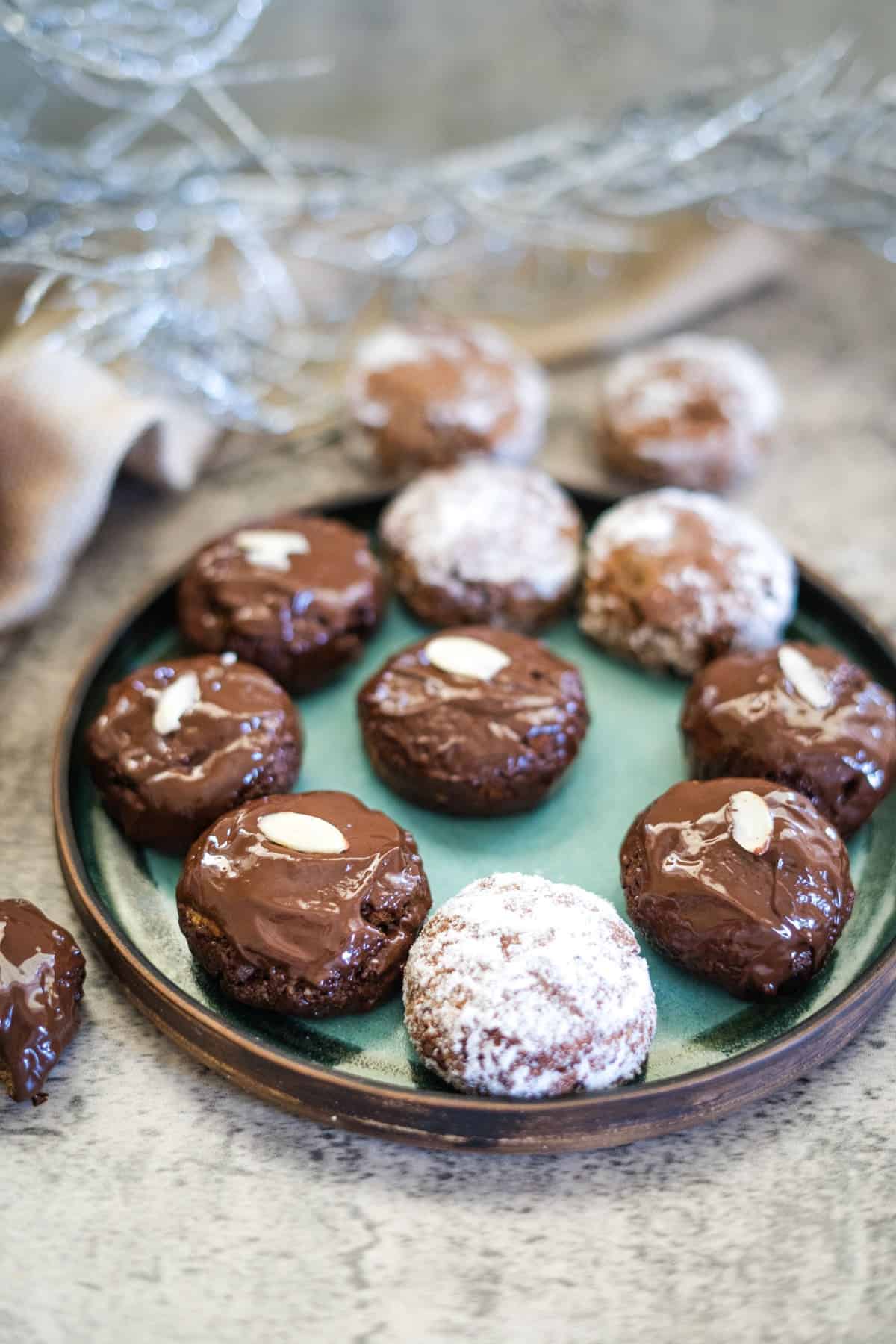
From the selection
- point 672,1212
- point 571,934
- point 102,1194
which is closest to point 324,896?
point 571,934

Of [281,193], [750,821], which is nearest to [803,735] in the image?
[750,821]

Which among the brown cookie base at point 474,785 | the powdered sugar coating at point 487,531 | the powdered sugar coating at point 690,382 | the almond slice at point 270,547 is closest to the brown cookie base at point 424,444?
the powdered sugar coating at point 487,531

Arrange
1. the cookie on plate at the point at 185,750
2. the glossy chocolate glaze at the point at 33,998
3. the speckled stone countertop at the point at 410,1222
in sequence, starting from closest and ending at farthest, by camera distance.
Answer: the speckled stone countertop at the point at 410,1222, the glossy chocolate glaze at the point at 33,998, the cookie on plate at the point at 185,750

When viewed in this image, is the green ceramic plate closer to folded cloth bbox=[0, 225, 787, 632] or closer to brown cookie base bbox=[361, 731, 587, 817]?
brown cookie base bbox=[361, 731, 587, 817]

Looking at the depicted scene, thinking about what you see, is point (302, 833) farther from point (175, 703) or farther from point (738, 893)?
point (738, 893)

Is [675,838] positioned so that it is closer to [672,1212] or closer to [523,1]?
[672,1212]

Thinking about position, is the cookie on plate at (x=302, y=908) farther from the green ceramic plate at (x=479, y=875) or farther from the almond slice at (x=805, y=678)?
the almond slice at (x=805, y=678)
